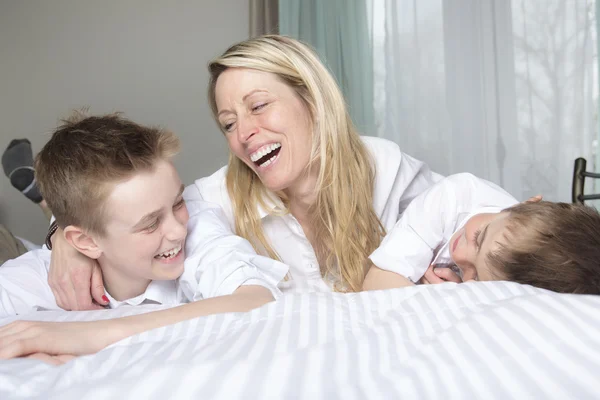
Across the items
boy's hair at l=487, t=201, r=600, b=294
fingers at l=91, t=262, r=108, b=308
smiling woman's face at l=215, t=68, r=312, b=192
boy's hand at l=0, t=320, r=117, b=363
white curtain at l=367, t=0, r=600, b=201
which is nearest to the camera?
boy's hand at l=0, t=320, r=117, b=363

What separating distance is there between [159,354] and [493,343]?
39cm

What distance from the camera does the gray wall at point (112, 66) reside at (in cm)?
402

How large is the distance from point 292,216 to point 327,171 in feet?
0.60

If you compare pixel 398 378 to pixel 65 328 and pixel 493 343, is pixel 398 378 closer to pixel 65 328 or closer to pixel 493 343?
pixel 493 343

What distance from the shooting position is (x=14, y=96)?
165 inches

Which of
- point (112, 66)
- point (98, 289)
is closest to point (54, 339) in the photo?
point (98, 289)

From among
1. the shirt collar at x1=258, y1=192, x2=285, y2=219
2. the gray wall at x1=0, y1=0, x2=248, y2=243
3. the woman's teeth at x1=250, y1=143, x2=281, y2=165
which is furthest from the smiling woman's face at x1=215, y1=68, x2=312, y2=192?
the gray wall at x1=0, y1=0, x2=248, y2=243

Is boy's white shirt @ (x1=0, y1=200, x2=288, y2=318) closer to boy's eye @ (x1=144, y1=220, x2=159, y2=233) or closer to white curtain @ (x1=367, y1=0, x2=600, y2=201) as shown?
boy's eye @ (x1=144, y1=220, x2=159, y2=233)

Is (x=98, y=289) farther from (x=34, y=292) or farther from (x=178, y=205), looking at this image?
(x=178, y=205)

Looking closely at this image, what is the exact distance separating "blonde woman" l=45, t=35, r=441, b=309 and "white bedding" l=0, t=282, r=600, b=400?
0.74m

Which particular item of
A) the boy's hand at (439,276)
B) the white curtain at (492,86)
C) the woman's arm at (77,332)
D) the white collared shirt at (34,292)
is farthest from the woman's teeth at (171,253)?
the white curtain at (492,86)

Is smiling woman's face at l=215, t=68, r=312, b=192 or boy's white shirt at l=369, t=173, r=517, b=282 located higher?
smiling woman's face at l=215, t=68, r=312, b=192

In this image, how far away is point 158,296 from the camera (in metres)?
1.37

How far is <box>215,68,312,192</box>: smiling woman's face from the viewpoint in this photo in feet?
5.06
